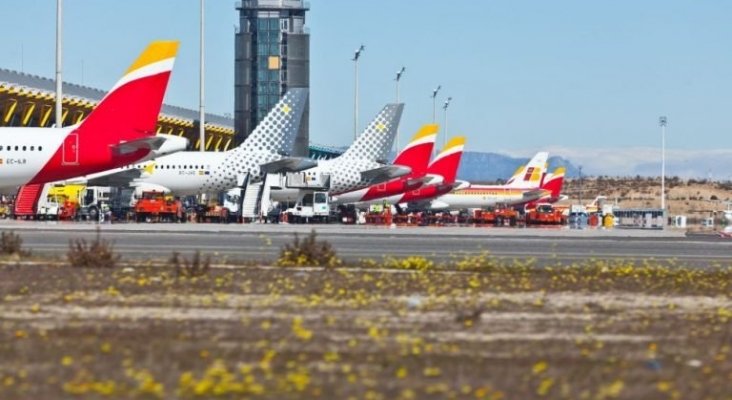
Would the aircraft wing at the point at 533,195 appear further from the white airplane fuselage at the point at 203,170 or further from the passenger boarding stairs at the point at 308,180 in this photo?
the white airplane fuselage at the point at 203,170

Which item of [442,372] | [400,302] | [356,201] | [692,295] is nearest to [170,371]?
[442,372]

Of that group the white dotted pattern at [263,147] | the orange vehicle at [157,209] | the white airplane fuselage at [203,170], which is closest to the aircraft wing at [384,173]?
the white dotted pattern at [263,147]

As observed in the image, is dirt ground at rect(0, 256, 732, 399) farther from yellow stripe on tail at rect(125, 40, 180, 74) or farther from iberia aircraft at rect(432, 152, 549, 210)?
iberia aircraft at rect(432, 152, 549, 210)

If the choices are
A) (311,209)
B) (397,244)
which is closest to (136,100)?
(397,244)

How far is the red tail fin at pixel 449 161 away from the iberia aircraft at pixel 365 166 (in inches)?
425

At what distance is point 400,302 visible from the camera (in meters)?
18.8

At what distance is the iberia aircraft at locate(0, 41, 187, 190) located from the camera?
2055 inches

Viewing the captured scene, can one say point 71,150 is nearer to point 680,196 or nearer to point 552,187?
point 552,187

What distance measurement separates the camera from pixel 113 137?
5325 cm

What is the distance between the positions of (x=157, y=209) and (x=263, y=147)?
9581 mm

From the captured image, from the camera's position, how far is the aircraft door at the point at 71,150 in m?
53.6

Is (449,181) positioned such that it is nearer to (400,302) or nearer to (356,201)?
(356,201)

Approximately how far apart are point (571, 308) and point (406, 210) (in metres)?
85.9

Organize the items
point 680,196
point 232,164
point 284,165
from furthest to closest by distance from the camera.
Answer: point 680,196, point 284,165, point 232,164
